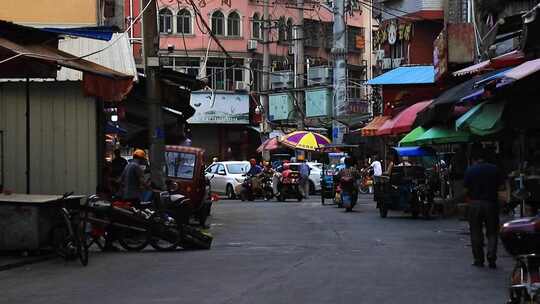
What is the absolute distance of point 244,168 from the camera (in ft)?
134

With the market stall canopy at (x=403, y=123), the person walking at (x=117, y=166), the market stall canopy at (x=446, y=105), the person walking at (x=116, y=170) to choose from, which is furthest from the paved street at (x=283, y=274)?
the market stall canopy at (x=403, y=123)

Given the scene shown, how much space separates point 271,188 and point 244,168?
3684 millimetres

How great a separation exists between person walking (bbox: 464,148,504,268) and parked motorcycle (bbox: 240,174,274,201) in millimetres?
24500

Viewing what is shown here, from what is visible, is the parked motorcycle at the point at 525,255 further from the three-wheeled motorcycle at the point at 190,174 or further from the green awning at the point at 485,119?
the three-wheeled motorcycle at the point at 190,174

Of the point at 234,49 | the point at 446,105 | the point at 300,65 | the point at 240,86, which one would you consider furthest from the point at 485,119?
the point at 234,49

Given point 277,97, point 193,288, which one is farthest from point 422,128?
point 277,97

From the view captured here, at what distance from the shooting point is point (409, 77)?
1226 inches

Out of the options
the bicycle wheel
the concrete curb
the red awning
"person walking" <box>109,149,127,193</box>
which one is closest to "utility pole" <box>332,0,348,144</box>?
"person walking" <box>109,149,127,193</box>

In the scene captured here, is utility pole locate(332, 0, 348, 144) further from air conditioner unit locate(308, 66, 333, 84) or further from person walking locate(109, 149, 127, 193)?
person walking locate(109, 149, 127, 193)

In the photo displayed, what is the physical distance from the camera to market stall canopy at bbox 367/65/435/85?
30375 mm

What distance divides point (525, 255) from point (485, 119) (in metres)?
7.87

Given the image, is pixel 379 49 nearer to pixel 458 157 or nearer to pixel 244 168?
pixel 244 168

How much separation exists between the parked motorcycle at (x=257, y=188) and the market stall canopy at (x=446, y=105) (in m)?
17.1

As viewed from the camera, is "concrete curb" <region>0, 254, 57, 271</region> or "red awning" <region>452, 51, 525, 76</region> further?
"red awning" <region>452, 51, 525, 76</region>
